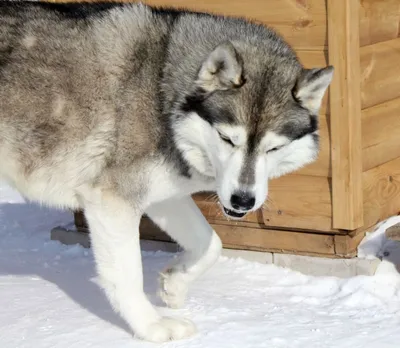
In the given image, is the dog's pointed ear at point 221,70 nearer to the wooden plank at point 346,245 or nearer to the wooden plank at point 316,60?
the wooden plank at point 316,60

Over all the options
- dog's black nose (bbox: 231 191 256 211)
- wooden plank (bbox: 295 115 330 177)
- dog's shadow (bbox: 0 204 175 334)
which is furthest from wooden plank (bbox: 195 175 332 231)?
dog's black nose (bbox: 231 191 256 211)

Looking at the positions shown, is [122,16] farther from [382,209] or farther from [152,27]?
[382,209]

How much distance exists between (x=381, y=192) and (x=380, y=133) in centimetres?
Answer: 40

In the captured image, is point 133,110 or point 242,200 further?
point 133,110

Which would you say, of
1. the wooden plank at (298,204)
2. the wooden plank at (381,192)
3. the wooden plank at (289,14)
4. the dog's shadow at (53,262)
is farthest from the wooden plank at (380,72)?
the dog's shadow at (53,262)

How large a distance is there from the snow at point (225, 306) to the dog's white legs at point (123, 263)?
0.09 metres

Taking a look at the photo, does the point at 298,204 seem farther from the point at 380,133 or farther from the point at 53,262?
the point at 53,262

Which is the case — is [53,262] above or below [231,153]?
below

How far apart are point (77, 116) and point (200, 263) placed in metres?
1.15

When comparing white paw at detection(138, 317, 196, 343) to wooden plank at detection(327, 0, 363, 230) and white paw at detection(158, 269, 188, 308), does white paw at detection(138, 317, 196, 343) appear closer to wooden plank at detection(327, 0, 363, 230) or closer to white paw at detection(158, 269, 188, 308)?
white paw at detection(158, 269, 188, 308)

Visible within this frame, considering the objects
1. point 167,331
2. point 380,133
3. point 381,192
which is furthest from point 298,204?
point 167,331

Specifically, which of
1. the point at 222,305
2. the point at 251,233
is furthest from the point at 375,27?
the point at 222,305

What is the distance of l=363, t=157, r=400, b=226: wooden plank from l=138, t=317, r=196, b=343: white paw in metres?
1.67

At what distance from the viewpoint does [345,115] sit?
5.39 m
